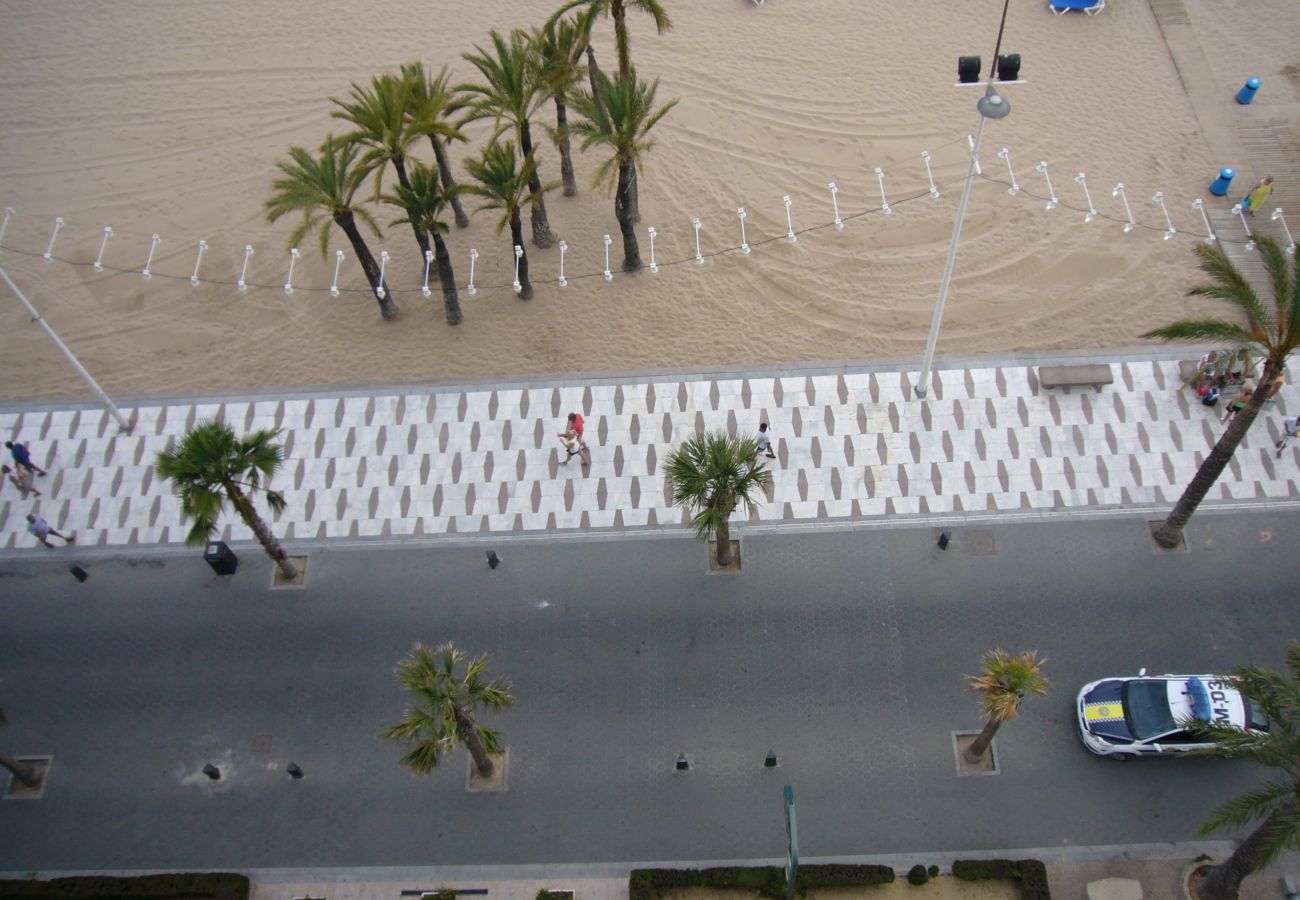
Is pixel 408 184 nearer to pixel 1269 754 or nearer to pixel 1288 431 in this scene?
pixel 1269 754

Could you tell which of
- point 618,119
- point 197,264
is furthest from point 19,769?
point 618,119

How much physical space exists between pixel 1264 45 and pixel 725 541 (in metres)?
24.7

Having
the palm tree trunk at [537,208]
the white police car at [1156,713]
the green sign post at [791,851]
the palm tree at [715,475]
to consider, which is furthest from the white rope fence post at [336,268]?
the white police car at [1156,713]

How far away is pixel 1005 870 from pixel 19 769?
1880cm

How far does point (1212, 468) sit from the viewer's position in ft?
63.1

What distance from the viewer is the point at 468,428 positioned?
23938mm

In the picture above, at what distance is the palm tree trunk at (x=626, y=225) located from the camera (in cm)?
2422

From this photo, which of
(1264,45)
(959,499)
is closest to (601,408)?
(959,499)

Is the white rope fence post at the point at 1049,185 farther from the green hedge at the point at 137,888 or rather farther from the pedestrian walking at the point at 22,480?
the pedestrian walking at the point at 22,480

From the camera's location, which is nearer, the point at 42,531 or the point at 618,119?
the point at 42,531

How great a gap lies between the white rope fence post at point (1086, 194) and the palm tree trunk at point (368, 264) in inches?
744

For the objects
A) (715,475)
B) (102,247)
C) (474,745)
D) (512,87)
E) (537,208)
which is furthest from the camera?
(102,247)

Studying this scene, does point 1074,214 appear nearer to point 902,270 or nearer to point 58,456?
point 902,270

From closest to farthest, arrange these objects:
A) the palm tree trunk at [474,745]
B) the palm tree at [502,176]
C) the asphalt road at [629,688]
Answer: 1. the palm tree trunk at [474,745]
2. the asphalt road at [629,688]
3. the palm tree at [502,176]
